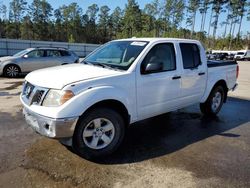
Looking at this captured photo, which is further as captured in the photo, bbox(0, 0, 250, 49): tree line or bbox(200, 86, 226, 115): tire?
bbox(0, 0, 250, 49): tree line

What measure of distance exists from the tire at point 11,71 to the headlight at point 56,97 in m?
10.5

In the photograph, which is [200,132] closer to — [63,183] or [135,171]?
[135,171]

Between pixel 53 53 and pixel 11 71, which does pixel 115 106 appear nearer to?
pixel 11 71

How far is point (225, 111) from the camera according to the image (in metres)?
7.32

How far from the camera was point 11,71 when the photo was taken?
1319cm

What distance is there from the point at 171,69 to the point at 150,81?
69 cm

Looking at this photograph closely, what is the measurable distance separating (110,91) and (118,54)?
1202mm

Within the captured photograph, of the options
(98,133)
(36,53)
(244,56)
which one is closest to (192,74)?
(98,133)

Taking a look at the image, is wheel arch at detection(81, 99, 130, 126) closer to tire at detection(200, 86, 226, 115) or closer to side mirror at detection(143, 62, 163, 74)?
side mirror at detection(143, 62, 163, 74)

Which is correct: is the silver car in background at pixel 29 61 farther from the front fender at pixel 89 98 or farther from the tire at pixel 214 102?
the front fender at pixel 89 98

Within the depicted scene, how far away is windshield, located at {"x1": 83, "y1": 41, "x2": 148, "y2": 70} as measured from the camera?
4562mm

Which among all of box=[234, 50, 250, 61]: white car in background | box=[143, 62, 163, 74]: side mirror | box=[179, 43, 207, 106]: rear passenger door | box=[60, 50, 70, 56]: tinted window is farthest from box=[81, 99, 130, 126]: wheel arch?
box=[234, 50, 250, 61]: white car in background

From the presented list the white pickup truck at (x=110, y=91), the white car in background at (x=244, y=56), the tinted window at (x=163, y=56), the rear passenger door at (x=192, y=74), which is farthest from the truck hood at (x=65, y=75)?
the white car in background at (x=244, y=56)

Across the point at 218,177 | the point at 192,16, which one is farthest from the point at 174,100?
the point at 192,16
